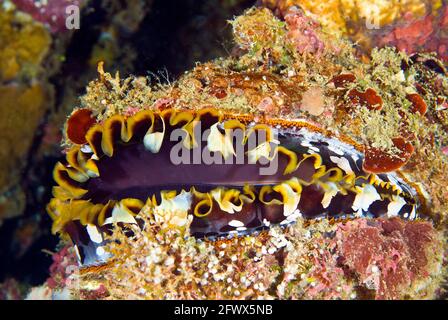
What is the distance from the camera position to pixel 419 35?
5062 millimetres

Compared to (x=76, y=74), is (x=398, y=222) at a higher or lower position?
lower

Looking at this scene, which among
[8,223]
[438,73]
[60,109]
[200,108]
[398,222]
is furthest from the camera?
[8,223]

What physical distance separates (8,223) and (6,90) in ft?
9.16

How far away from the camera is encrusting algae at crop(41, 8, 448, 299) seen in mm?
3252

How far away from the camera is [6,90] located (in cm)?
574

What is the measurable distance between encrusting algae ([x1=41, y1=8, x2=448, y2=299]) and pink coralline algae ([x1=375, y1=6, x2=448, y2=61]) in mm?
1447

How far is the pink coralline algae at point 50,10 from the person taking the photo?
5.51 m

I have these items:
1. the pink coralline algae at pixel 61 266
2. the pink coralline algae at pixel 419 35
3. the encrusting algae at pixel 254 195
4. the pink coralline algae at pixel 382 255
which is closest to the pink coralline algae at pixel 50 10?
the encrusting algae at pixel 254 195

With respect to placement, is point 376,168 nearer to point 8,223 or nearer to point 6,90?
point 6,90

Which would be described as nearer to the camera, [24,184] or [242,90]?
[242,90]

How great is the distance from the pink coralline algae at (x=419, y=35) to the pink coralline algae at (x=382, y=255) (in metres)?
2.66

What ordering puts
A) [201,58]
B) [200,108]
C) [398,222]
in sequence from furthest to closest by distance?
[201,58] → [398,222] → [200,108]

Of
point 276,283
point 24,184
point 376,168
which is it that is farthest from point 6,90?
point 376,168

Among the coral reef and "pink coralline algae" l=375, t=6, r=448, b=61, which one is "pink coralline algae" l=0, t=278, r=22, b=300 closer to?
the coral reef
